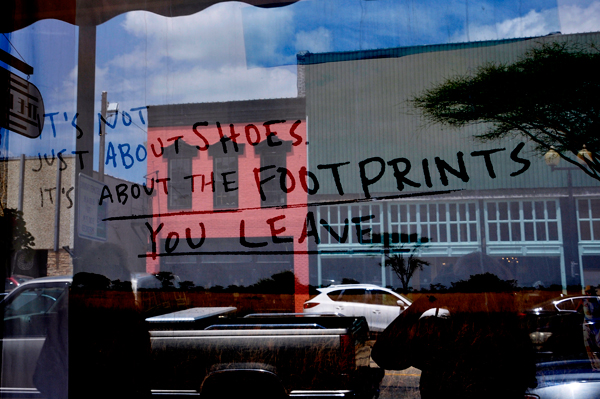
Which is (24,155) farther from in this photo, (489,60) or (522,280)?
(522,280)

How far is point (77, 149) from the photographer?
221 centimetres

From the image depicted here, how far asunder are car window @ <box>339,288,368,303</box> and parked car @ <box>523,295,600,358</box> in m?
0.73

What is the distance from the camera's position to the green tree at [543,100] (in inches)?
77.7

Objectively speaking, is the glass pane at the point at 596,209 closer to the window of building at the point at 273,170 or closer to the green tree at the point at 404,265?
the green tree at the point at 404,265

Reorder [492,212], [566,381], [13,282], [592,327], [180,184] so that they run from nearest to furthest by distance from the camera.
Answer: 1. [13,282]
2. [566,381]
3. [492,212]
4. [592,327]
5. [180,184]

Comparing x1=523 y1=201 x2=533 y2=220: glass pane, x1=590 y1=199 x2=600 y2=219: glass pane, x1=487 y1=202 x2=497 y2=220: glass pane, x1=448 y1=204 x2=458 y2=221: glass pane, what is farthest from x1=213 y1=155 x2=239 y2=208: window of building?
x1=590 y1=199 x2=600 y2=219: glass pane

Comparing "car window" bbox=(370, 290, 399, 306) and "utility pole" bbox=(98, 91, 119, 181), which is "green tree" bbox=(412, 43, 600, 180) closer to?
"car window" bbox=(370, 290, 399, 306)

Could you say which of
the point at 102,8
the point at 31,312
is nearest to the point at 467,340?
the point at 31,312

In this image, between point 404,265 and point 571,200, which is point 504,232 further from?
point 404,265

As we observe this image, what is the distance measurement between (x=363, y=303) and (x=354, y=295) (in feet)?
0.20

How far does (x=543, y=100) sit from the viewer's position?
2.02 m

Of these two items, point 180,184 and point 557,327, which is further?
point 180,184

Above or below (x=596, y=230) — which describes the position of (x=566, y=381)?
below

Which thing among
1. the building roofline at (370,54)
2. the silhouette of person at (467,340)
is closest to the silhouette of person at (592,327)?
the silhouette of person at (467,340)
